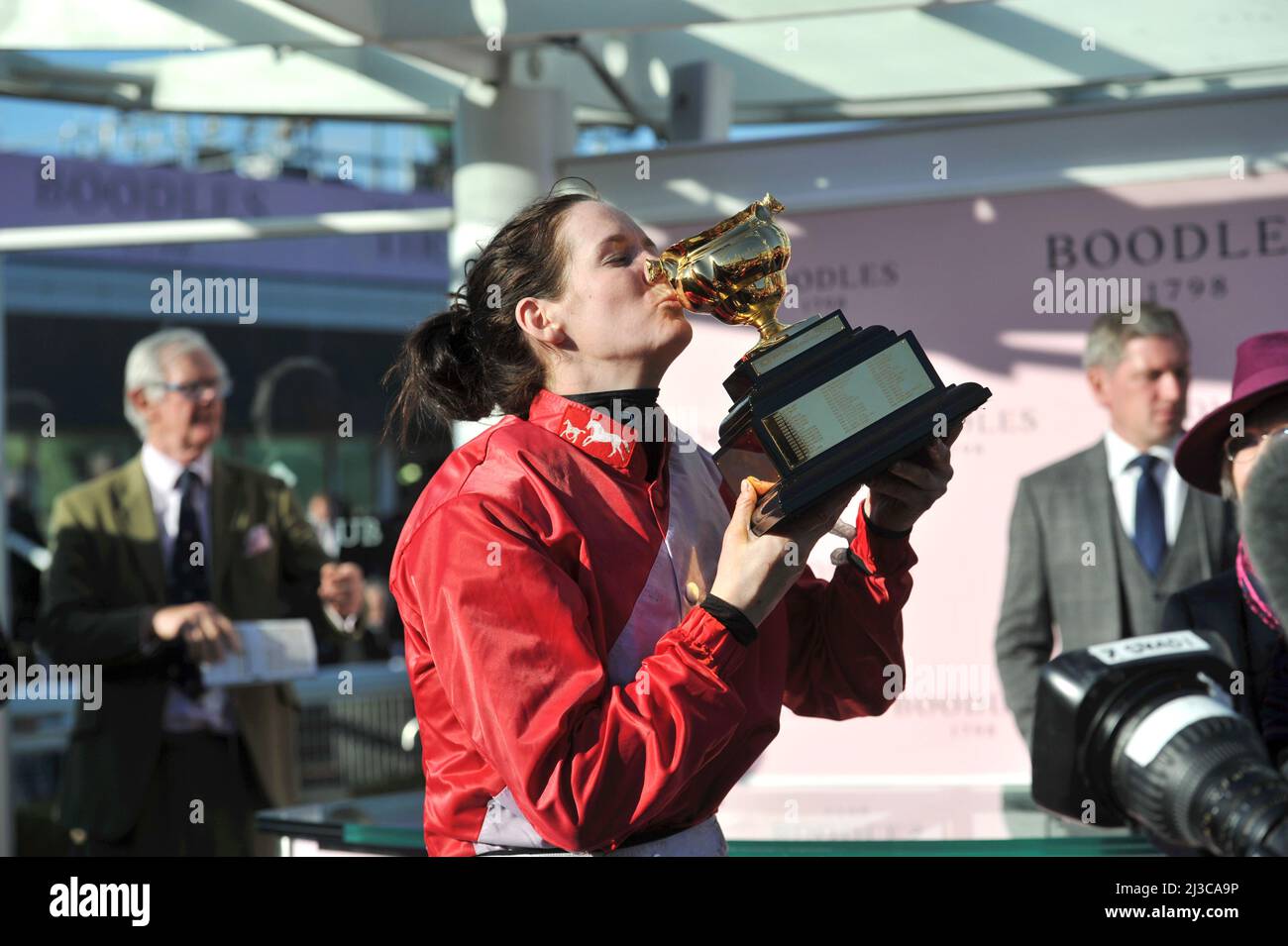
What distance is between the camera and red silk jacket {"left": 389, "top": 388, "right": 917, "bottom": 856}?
1.59 m

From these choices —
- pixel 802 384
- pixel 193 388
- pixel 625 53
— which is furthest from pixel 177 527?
pixel 802 384

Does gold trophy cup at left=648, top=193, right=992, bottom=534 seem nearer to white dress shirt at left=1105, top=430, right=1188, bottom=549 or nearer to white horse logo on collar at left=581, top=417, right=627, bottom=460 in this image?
white horse logo on collar at left=581, top=417, right=627, bottom=460

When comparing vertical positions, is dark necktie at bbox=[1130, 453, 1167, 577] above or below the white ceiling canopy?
below

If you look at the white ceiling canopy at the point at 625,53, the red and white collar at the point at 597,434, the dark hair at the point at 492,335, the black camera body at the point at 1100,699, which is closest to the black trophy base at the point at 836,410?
the red and white collar at the point at 597,434

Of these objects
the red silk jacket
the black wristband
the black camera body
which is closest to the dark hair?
the red silk jacket

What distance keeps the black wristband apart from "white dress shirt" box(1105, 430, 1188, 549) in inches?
91.4

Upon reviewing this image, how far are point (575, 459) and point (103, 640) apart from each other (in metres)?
2.87

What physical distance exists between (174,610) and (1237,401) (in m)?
3.01

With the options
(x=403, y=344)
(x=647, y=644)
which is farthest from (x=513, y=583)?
(x=403, y=344)

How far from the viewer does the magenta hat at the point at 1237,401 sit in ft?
8.56

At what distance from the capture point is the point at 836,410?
5.55 ft

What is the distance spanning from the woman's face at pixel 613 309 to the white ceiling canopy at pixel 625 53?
1864mm

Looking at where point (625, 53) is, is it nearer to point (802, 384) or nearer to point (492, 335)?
point (492, 335)
